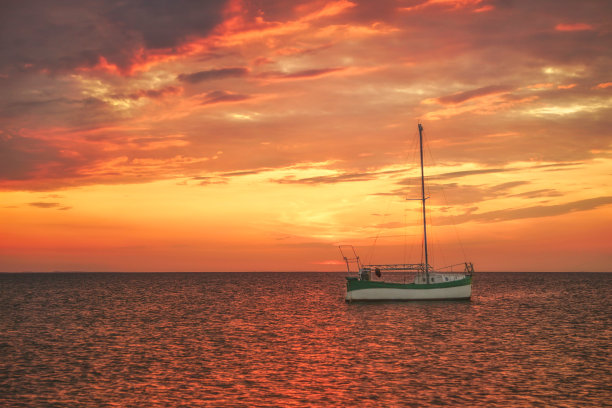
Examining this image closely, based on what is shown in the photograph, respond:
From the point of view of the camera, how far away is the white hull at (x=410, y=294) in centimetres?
7894

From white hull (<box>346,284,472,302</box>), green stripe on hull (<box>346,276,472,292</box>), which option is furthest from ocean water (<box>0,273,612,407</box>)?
white hull (<box>346,284,472,302</box>)

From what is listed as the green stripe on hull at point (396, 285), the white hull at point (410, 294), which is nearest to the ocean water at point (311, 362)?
the green stripe on hull at point (396, 285)

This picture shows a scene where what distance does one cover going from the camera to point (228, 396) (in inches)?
1091

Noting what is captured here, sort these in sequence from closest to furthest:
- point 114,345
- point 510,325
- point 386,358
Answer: point 386,358, point 114,345, point 510,325

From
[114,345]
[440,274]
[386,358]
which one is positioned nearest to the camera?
[386,358]

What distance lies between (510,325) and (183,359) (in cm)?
3550

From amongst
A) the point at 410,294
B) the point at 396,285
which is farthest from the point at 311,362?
the point at 410,294

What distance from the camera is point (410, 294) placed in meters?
79.3

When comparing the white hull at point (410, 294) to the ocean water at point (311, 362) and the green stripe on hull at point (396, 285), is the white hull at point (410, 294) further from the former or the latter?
the ocean water at point (311, 362)

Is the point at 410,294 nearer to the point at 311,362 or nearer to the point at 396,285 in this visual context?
the point at 396,285

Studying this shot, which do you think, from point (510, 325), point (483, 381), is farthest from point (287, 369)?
point (510, 325)

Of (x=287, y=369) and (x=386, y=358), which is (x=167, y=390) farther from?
(x=386, y=358)

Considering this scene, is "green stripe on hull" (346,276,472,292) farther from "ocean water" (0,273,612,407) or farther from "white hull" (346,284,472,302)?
"ocean water" (0,273,612,407)

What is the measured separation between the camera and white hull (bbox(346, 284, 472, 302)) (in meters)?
78.9
